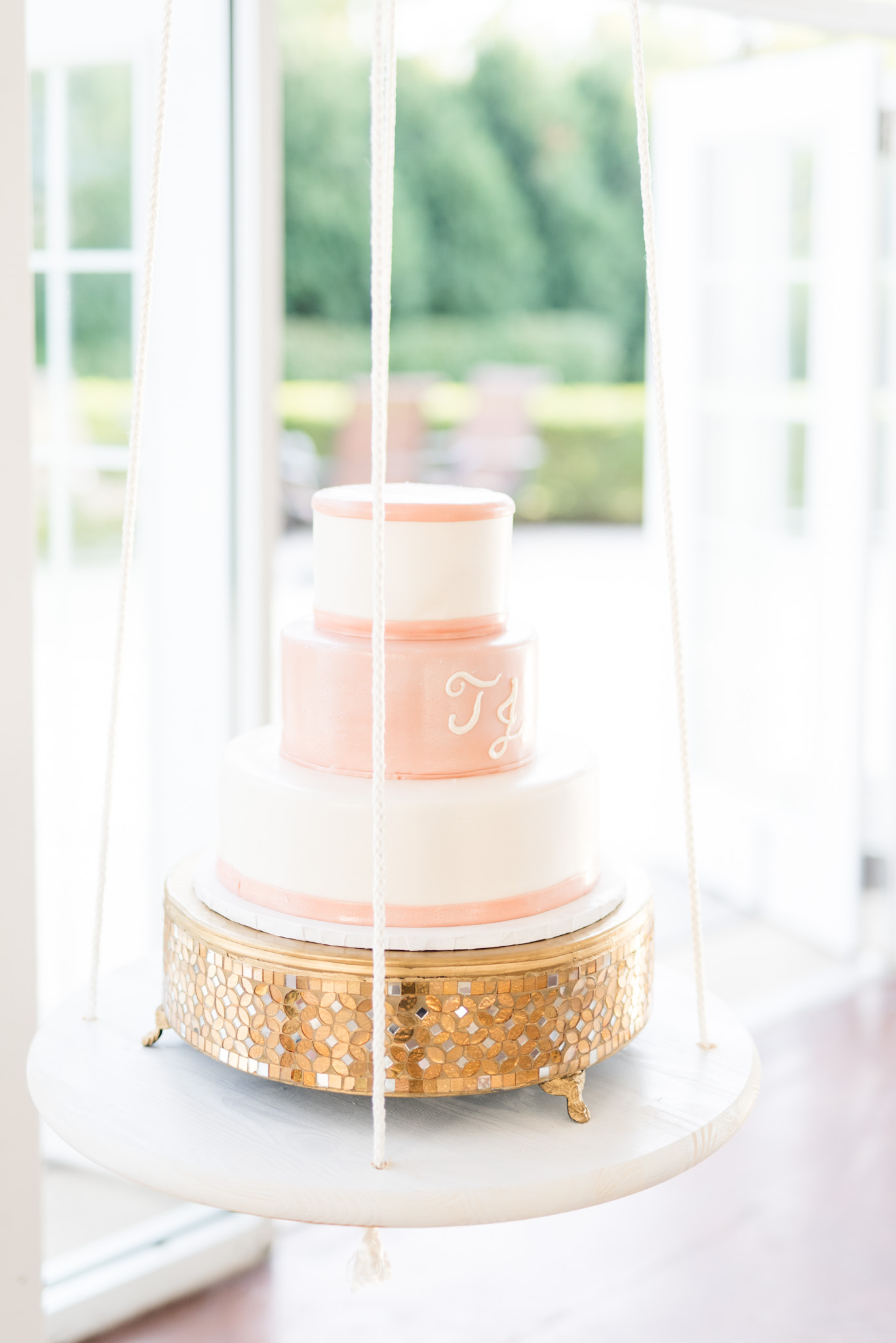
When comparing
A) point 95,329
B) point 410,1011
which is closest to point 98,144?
point 410,1011

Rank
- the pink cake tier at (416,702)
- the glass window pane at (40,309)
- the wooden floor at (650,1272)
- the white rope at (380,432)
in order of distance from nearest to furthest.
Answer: the white rope at (380,432)
the pink cake tier at (416,702)
the wooden floor at (650,1272)
the glass window pane at (40,309)

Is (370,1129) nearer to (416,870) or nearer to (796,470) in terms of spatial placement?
(416,870)

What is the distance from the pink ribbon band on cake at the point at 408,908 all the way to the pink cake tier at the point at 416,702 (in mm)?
93

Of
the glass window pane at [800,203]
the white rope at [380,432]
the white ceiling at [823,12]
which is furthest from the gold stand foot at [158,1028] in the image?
the glass window pane at [800,203]

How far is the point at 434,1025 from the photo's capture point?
856 millimetres

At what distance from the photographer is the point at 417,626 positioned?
3.18 ft

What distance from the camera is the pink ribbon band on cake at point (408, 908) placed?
36.2 inches

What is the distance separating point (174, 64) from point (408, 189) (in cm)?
1040

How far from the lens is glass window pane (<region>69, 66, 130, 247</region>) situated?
2.19m

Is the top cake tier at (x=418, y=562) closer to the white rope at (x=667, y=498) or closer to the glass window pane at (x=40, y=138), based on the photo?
the white rope at (x=667, y=498)

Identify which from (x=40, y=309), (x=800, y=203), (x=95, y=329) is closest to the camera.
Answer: (x=800, y=203)

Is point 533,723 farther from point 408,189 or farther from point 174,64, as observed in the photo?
point 408,189

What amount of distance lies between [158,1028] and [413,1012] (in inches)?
8.1

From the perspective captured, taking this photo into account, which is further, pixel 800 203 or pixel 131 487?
pixel 800 203
